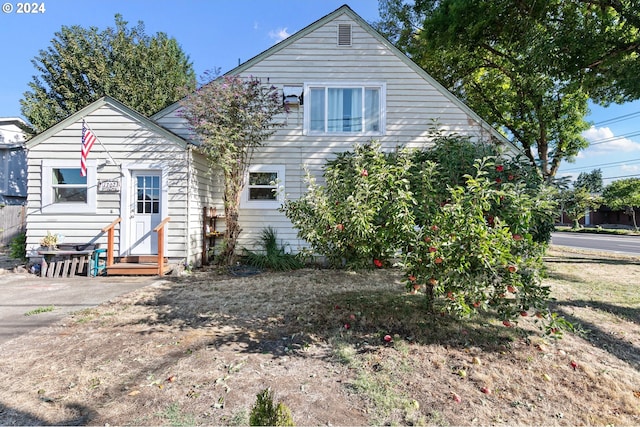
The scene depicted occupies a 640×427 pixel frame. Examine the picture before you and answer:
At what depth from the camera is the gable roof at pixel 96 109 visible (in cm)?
724

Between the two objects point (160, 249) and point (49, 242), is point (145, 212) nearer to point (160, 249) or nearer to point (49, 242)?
point (160, 249)

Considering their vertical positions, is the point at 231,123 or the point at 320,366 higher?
the point at 231,123

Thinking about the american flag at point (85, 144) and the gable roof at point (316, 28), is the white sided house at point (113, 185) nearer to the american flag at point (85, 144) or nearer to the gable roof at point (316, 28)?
the american flag at point (85, 144)

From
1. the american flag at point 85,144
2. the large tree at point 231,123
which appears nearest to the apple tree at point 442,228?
the large tree at point 231,123

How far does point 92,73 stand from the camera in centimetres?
1619

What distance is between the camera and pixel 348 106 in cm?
891

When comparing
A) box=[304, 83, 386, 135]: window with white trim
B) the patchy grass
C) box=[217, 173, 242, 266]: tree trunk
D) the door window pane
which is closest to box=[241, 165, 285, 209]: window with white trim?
box=[217, 173, 242, 266]: tree trunk

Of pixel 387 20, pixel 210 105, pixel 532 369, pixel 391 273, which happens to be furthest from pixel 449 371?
pixel 387 20

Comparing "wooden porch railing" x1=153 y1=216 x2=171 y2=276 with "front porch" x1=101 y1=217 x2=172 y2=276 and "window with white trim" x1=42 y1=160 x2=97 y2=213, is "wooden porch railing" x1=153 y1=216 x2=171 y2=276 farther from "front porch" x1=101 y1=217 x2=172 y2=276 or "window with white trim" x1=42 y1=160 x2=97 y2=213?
"window with white trim" x1=42 y1=160 x2=97 y2=213

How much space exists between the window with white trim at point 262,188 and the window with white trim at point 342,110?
1585 millimetres

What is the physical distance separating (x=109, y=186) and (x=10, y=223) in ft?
31.4

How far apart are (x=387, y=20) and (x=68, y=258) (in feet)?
52.1

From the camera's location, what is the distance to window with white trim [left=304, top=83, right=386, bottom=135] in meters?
8.86

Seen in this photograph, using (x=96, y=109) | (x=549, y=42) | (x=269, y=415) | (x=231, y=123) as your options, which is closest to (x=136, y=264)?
(x=96, y=109)
